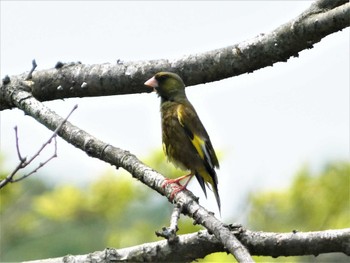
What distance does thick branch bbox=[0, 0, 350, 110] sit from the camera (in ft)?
13.5

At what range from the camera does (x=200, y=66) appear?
4.58m

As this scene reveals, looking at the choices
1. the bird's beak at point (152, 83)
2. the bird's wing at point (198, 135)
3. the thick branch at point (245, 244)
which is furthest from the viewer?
the bird's wing at point (198, 135)

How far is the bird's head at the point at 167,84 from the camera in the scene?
4.76 metres

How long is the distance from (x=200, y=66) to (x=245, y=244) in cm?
119

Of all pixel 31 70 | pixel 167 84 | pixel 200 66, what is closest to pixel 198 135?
pixel 167 84

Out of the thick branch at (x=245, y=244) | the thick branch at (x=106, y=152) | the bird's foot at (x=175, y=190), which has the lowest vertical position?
the thick branch at (x=245, y=244)

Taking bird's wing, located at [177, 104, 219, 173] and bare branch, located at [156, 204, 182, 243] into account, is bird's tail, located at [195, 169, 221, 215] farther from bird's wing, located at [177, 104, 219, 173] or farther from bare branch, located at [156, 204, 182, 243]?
bare branch, located at [156, 204, 182, 243]

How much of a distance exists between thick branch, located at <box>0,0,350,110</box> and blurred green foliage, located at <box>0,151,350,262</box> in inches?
127

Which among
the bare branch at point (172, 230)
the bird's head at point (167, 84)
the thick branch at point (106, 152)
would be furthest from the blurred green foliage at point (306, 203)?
the bare branch at point (172, 230)

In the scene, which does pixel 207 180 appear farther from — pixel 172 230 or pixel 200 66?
pixel 172 230

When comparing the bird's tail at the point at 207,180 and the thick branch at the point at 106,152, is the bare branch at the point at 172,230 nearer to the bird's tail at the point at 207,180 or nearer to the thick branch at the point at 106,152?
the thick branch at the point at 106,152

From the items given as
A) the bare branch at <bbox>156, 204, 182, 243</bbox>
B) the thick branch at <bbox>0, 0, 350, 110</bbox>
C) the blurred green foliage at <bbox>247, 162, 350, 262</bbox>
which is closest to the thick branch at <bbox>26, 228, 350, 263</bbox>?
the bare branch at <bbox>156, 204, 182, 243</bbox>

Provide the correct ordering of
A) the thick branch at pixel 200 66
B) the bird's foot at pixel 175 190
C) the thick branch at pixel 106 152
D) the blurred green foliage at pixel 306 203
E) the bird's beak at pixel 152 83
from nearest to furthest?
the thick branch at pixel 106 152 → the bird's foot at pixel 175 190 → the thick branch at pixel 200 66 → the bird's beak at pixel 152 83 → the blurred green foliage at pixel 306 203

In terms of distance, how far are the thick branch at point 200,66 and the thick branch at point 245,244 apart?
2.88 feet
